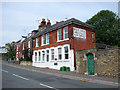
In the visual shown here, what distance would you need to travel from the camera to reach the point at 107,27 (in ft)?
114

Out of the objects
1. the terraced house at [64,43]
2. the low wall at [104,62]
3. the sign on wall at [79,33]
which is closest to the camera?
the low wall at [104,62]

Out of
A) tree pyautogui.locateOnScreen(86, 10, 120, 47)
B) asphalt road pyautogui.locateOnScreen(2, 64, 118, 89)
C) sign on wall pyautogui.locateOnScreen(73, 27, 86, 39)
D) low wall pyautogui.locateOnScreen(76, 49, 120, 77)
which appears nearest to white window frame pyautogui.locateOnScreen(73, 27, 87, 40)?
sign on wall pyautogui.locateOnScreen(73, 27, 86, 39)

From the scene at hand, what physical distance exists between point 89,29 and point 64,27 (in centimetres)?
522

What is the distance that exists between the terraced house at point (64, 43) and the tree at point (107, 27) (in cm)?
1248

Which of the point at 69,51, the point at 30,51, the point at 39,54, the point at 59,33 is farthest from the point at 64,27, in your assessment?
the point at 30,51

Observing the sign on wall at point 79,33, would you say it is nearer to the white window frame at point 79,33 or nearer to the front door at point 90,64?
the white window frame at point 79,33

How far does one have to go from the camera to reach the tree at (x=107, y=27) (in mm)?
33562

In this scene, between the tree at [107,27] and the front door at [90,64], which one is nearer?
the front door at [90,64]

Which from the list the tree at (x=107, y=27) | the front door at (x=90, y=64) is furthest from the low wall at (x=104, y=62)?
the tree at (x=107, y=27)

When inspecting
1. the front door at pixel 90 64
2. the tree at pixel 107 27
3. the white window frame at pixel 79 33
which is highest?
the tree at pixel 107 27

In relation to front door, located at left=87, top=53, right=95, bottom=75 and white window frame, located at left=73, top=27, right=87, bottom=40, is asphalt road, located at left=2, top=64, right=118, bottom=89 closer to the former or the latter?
front door, located at left=87, top=53, right=95, bottom=75

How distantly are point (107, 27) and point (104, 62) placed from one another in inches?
968

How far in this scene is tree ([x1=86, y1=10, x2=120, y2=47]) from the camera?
33.6m

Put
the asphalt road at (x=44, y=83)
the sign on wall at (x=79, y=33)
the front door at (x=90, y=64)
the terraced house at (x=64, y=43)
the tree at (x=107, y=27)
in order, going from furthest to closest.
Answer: the tree at (x=107, y=27)
the sign on wall at (x=79, y=33)
the terraced house at (x=64, y=43)
the front door at (x=90, y=64)
the asphalt road at (x=44, y=83)
